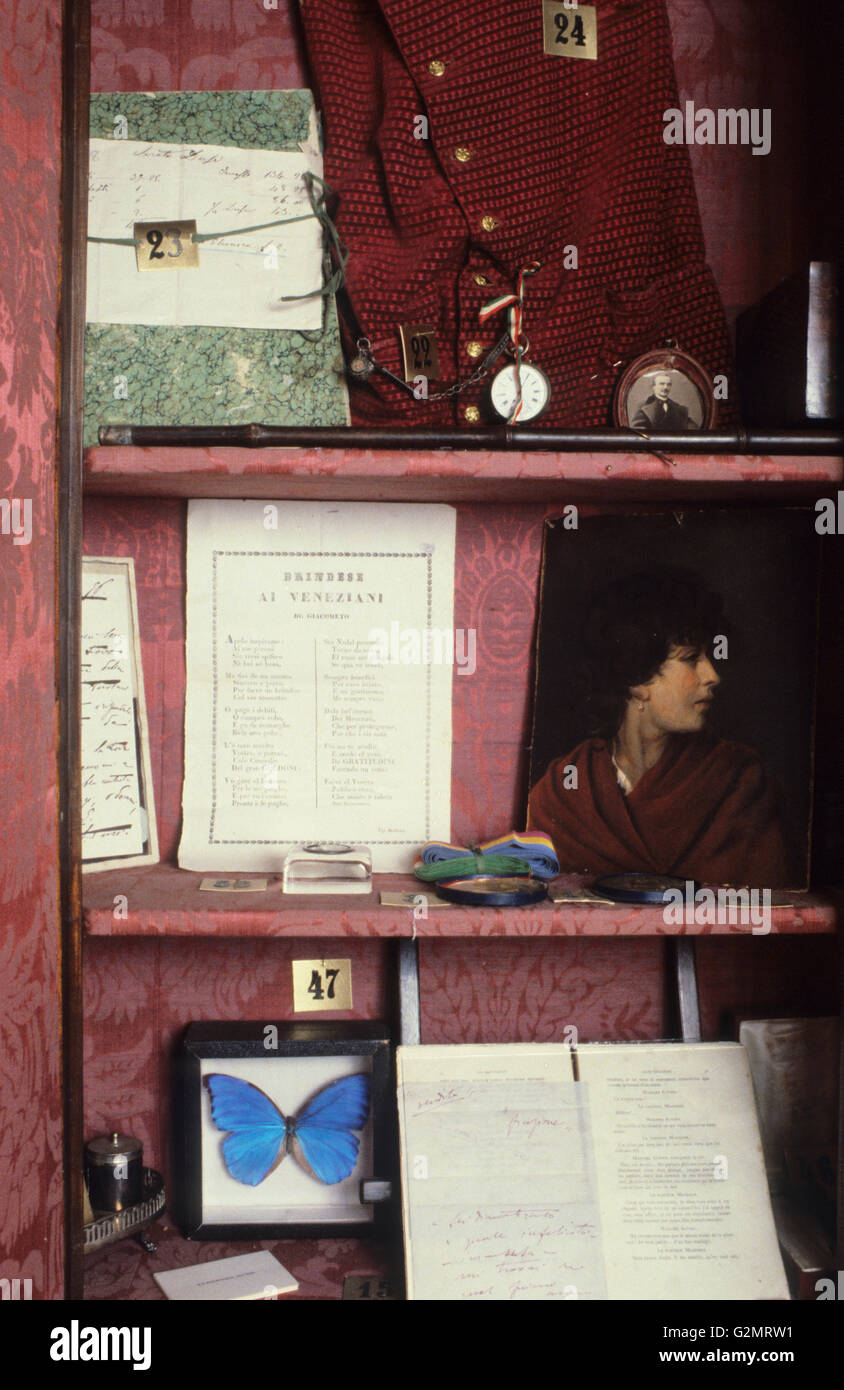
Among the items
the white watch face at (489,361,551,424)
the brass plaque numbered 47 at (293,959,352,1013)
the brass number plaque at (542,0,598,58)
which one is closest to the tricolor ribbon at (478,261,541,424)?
the white watch face at (489,361,551,424)

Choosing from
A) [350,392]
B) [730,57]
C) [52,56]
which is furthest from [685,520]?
[52,56]

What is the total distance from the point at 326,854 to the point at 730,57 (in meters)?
1.17

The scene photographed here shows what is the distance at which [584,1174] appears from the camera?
1210 mm

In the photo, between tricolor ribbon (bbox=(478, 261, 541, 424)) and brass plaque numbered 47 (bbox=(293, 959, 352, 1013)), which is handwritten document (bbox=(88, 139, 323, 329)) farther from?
brass plaque numbered 47 (bbox=(293, 959, 352, 1013))

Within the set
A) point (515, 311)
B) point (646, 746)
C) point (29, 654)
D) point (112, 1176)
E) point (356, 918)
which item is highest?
point (515, 311)

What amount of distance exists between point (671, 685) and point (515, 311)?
515 millimetres

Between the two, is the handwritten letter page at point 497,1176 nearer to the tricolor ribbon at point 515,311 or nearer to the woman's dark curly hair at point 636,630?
the woman's dark curly hair at point 636,630

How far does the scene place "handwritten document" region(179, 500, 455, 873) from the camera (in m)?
1.35

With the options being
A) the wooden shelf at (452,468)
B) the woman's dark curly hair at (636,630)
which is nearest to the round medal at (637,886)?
the woman's dark curly hair at (636,630)

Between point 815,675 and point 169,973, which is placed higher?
point 815,675

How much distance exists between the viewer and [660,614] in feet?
4.46

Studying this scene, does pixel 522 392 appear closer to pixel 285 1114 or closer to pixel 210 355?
pixel 210 355

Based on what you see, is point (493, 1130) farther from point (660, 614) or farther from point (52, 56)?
point (52, 56)

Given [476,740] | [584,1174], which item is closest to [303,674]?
[476,740]
